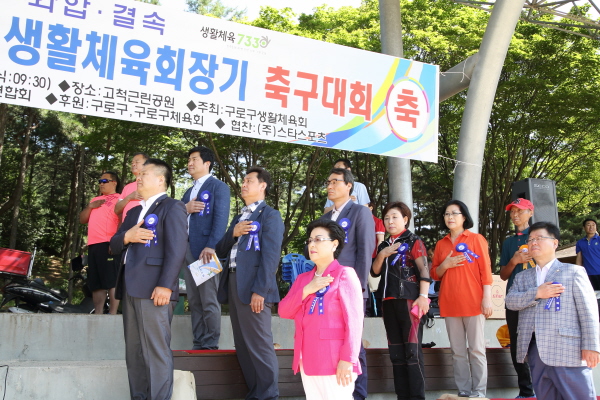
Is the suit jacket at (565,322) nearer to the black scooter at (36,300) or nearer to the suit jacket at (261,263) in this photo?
the suit jacket at (261,263)

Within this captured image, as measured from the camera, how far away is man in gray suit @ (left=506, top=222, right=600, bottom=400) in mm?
3871

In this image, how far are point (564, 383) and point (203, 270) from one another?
105 inches

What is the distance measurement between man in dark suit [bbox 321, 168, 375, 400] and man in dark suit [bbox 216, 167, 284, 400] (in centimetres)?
55

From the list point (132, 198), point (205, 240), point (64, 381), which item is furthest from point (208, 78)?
point (64, 381)

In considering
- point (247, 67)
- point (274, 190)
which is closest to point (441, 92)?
point (247, 67)

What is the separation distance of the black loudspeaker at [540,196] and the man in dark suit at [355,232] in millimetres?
3434

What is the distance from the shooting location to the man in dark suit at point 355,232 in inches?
180

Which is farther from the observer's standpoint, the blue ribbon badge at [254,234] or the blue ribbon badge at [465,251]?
the blue ribbon badge at [465,251]

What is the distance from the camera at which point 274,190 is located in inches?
643

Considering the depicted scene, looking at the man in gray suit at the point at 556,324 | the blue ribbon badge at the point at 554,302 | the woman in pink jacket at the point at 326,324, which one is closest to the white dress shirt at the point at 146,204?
the woman in pink jacket at the point at 326,324

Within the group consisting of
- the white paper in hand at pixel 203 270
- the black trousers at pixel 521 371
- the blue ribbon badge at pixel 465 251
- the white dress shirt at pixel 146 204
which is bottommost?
the black trousers at pixel 521 371

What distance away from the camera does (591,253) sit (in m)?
8.17

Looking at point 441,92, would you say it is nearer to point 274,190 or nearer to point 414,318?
point 414,318

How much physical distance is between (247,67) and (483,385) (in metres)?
3.51
